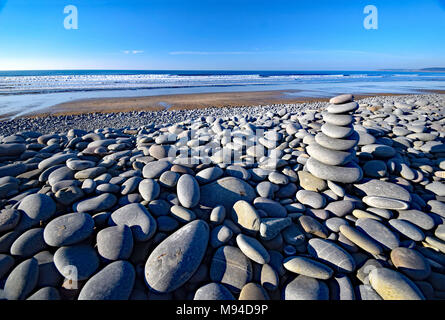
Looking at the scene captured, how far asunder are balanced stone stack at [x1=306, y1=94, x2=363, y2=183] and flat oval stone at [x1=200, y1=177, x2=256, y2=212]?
1082 millimetres

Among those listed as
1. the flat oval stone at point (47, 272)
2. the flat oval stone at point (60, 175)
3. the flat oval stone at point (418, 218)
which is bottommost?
the flat oval stone at point (47, 272)

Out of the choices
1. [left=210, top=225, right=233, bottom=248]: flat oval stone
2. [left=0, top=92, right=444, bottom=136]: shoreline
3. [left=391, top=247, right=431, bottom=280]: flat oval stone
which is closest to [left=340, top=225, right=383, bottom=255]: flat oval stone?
[left=391, top=247, right=431, bottom=280]: flat oval stone

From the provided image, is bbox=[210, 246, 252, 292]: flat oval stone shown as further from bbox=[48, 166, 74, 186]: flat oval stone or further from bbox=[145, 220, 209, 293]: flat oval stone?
bbox=[48, 166, 74, 186]: flat oval stone

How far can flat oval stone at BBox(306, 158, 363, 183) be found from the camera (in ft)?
9.48

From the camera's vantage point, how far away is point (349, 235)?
2121 millimetres

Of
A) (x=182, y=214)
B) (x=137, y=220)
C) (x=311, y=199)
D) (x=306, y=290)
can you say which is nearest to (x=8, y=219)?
(x=137, y=220)

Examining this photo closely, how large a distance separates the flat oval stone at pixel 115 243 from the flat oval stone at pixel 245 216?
43.9 inches

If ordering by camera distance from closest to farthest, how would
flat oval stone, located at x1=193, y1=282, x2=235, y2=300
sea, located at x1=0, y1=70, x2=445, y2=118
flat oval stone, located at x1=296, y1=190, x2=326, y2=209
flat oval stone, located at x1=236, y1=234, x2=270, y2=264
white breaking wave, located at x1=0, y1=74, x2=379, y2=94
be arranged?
flat oval stone, located at x1=193, y1=282, x2=235, y2=300, flat oval stone, located at x1=236, y1=234, x2=270, y2=264, flat oval stone, located at x1=296, y1=190, x2=326, y2=209, sea, located at x1=0, y1=70, x2=445, y2=118, white breaking wave, located at x1=0, y1=74, x2=379, y2=94

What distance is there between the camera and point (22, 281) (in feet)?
5.26

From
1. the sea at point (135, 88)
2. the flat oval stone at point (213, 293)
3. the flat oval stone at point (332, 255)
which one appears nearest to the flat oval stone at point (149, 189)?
the flat oval stone at point (213, 293)

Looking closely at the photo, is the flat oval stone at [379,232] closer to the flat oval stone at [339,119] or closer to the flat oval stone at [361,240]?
the flat oval stone at [361,240]

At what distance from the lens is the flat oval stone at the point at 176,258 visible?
1.70m
